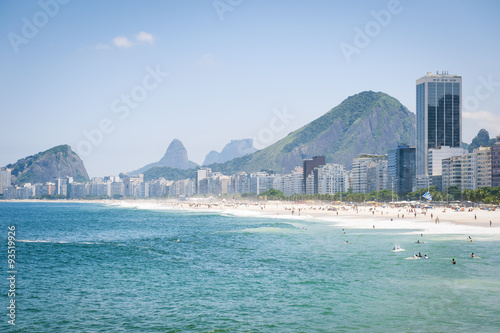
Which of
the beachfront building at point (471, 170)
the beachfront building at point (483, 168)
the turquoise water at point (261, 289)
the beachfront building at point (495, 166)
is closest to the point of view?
the turquoise water at point (261, 289)

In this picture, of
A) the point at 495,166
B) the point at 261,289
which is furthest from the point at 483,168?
the point at 261,289

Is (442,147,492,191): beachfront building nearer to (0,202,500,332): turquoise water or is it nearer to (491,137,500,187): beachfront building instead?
(491,137,500,187): beachfront building

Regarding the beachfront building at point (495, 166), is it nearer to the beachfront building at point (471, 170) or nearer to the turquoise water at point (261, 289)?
the beachfront building at point (471, 170)

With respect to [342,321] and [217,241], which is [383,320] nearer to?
[342,321]

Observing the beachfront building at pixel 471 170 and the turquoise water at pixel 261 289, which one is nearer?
the turquoise water at pixel 261 289

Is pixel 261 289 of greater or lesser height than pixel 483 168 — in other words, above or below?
below

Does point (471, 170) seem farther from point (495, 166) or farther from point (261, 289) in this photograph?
point (261, 289)

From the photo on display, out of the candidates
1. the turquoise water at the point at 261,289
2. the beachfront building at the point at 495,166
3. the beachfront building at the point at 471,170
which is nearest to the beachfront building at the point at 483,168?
the beachfront building at the point at 471,170

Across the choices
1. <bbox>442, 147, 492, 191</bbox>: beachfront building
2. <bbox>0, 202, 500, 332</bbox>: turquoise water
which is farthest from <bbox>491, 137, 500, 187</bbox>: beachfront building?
<bbox>0, 202, 500, 332</bbox>: turquoise water
